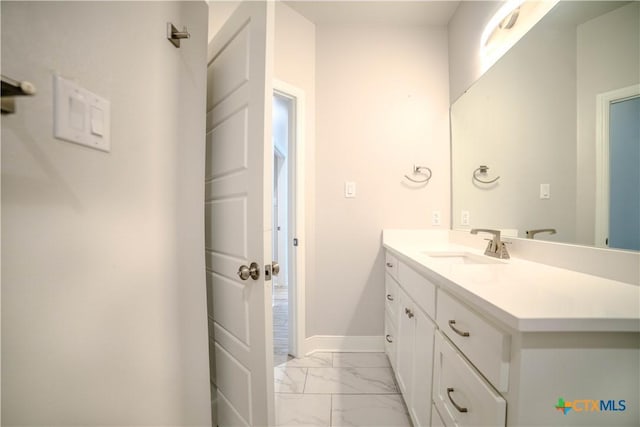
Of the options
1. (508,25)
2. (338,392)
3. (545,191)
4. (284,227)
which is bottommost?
(338,392)

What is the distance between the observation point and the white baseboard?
1778mm

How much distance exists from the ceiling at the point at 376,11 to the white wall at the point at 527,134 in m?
0.70

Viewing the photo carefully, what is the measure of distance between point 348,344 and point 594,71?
2.00 m

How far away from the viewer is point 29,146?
42 centimetres

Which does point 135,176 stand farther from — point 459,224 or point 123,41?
point 459,224

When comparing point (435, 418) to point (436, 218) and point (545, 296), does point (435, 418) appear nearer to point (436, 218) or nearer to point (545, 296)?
point (545, 296)

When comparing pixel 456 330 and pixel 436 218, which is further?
pixel 436 218

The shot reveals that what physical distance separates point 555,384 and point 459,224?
1372 mm

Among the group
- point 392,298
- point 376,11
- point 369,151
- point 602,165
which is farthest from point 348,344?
point 376,11

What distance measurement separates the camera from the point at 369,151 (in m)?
1.80

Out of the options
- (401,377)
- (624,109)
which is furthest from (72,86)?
(401,377)

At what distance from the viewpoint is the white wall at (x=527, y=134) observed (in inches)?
35.6

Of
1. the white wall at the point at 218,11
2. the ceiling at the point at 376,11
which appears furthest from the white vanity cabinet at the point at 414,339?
the ceiling at the point at 376,11

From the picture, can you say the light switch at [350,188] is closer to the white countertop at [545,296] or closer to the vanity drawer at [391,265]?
the vanity drawer at [391,265]
